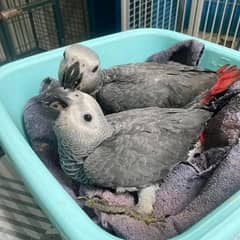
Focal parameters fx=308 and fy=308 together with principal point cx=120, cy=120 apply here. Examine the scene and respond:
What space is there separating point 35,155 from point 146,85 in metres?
0.27

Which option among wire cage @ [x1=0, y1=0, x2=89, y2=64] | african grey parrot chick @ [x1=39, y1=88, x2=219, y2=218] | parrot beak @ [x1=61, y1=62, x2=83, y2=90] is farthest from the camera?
wire cage @ [x1=0, y1=0, x2=89, y2=64]

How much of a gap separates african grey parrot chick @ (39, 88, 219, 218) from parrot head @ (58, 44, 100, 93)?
103 mm

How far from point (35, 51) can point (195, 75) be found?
0.62 metres

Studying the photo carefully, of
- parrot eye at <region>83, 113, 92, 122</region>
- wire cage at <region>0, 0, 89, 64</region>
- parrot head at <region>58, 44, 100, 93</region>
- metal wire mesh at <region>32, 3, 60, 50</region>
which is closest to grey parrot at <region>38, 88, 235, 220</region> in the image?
parrot eye at <region>83, 113, 92, 122</region>

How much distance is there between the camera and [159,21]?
3.34 ft

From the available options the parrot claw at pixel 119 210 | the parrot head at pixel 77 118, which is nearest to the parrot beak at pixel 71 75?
the parrot head at pixel 77 118

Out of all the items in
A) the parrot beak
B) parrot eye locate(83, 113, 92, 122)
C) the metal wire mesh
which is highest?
parrot eye locate(83, 113, 92, 122)

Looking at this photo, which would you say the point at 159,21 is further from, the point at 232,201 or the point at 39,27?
the point at 232,201

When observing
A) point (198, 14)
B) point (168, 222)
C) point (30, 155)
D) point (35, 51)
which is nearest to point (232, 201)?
point (168, 222)

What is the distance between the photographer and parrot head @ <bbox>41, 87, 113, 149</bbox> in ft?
1.46

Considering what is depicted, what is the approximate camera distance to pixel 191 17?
929 millimetres

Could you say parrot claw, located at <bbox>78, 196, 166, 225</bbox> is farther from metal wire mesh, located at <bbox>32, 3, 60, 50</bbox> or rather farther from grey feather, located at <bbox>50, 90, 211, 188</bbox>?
metal wire mesh, located at <bbox>32, 3, 60, 50</bbox>

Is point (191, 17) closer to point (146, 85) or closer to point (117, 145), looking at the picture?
point (146, 85)

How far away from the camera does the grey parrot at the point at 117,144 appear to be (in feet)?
1.49
